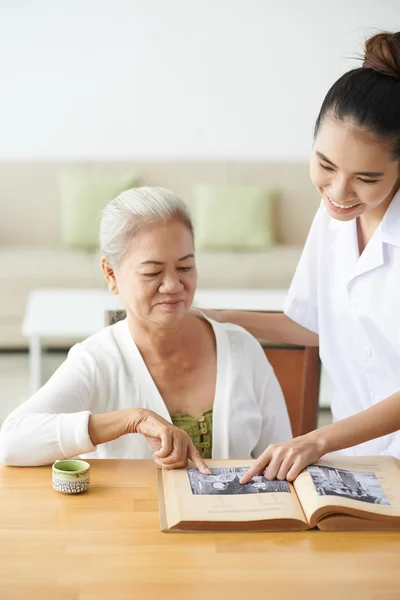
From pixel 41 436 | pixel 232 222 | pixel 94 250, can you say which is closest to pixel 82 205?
pixel 94 250

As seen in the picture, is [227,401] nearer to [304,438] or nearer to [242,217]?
[304,438]

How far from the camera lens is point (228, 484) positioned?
1.37 metres

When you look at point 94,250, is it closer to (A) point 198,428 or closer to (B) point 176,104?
(B) point 176,104

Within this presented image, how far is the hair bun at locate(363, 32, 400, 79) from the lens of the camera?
148 cm

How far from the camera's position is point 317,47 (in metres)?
5.66

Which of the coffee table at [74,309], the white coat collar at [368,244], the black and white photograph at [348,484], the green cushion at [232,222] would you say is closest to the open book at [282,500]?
the black and white photograph at [348,484]

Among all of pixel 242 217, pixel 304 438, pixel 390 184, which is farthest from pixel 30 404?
pixel 242 217

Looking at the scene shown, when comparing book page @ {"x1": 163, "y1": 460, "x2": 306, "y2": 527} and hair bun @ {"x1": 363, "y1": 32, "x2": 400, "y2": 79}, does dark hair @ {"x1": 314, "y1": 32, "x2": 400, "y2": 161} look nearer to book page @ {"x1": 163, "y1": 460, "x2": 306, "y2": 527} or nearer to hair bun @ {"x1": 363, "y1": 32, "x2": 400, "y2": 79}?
hair bun @ {"x1": 363, "y1": 32, "x2": 400, "y2": 79}

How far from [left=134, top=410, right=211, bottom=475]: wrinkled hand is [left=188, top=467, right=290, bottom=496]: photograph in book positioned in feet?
0.07

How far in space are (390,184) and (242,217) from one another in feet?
11.7

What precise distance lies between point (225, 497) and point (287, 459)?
138 millimetres

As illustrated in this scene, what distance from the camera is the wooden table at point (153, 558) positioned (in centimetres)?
110

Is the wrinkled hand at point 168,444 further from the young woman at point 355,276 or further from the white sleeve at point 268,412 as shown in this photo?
the white sleeve at point 268,412

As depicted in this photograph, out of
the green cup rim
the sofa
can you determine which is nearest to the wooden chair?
the green cup rim
